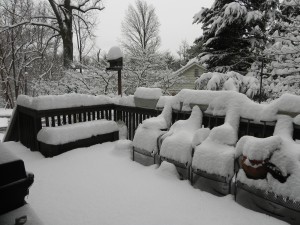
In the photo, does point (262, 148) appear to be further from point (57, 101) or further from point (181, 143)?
point (57, 101)

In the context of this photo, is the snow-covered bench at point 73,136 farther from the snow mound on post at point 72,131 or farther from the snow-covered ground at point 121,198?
the snow-covered ground at point 121,198

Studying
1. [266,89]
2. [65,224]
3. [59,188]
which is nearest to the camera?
[65,224]

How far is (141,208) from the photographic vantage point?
2.69m

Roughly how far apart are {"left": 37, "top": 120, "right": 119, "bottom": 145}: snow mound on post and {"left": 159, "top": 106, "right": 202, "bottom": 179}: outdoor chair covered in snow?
6.21 ft

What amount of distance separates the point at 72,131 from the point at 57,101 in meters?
0.67

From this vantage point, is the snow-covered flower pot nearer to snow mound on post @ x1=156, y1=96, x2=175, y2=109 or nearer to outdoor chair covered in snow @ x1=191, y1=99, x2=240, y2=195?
snow mound on post @ x1=156, y1=96, x2=175, y2=109

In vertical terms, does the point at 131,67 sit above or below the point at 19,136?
above

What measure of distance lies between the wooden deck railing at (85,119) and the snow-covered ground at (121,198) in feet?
2.85

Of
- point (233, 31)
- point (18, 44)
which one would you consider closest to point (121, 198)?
point (233, 31)

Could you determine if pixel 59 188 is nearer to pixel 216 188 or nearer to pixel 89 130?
pixel 89 130

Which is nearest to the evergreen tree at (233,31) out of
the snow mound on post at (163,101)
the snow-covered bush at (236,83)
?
the snow-covered bush at (236,83)

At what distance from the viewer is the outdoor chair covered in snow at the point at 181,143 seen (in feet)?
10.6

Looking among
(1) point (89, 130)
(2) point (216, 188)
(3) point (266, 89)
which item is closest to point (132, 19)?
(3) point (266, 89)

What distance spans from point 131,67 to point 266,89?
22.0 feet
